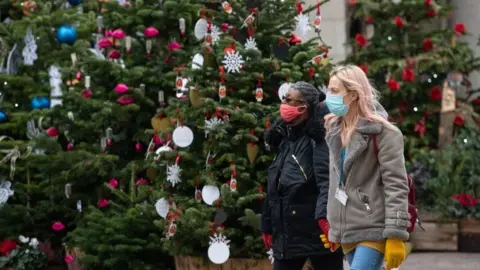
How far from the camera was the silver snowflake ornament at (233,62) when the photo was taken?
29.3 feet

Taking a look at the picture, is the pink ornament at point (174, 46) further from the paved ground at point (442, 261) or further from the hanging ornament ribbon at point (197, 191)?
the paved ground at point (442, 261)

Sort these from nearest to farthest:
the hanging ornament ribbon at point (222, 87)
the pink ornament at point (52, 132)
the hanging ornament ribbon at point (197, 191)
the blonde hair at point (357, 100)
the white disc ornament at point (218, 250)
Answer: the blonde hair at point (357, 100) < the white disc ornament at point (218, 250) < the hanging ornament ribbon at point (222, 87) < the hanging ornament ribbon at point (197, 191) < the pink ornament at point (52, 132)

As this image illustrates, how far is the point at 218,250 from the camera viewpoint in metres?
8.61

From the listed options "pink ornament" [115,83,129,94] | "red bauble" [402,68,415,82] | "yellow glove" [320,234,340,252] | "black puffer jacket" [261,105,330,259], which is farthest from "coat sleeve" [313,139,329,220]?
"red bauble" [402,68,415,82]

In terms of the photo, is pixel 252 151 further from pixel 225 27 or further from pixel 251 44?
pixel 225 27

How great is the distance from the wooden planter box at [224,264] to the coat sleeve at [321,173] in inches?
66.6

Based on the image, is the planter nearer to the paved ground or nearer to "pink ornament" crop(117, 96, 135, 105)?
the paved ground

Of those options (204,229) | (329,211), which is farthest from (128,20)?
(329,211)

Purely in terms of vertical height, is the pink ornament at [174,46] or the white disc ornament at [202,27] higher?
the white disc ornament at [202,27]

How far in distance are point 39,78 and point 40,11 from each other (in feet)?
2.56

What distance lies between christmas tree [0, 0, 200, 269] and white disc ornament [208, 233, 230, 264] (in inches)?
49.8

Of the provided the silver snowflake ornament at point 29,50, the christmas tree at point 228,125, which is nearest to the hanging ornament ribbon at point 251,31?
the christmas tree at point 228,125

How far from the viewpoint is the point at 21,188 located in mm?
11672

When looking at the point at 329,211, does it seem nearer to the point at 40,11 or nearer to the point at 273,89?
the point at 273,89
